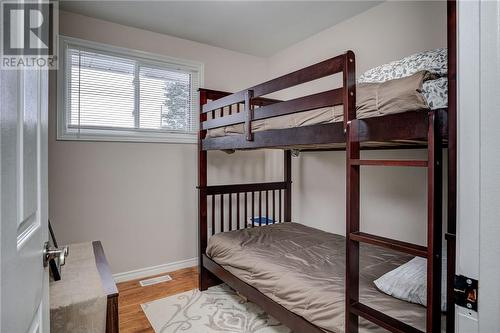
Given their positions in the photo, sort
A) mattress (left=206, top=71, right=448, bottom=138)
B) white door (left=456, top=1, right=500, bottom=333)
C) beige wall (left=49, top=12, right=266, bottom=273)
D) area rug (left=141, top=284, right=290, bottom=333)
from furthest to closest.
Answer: beige wall (left=49, top=12, right=266, bottom=273)
area rug (left=141, top=284, right=290, bottom=333)
mattress (left=206, top=71, right=448, bottom=138)
white door (left=456, top=1, right=500, bottom=333)

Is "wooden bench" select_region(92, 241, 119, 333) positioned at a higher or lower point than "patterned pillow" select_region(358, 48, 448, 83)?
lower

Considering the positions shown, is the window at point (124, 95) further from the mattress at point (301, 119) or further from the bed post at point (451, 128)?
the bed post at point (451, 128)

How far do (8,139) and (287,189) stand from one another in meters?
2.98

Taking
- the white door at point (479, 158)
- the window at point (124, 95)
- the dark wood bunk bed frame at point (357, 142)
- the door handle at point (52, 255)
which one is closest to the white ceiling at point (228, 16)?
the window at point (124, 95)

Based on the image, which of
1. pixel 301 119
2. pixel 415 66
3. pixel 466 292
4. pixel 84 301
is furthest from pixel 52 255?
pixel 415 66

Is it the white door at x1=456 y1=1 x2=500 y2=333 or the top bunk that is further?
the top bunk

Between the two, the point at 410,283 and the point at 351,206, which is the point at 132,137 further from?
the point at 410,283

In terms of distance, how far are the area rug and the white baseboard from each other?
0.58 metres

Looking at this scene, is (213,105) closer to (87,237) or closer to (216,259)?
(216,259)

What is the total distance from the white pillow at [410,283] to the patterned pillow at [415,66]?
37.4 inches

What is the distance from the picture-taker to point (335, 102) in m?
1.39

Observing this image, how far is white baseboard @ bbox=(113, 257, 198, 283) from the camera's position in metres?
2.78

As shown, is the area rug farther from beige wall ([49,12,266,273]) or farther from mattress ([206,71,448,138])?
mattress ([206,71,448,138])

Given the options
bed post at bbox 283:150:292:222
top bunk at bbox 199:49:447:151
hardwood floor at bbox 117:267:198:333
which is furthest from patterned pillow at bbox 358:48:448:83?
hardwood floor at bbox 117:267:198:333
